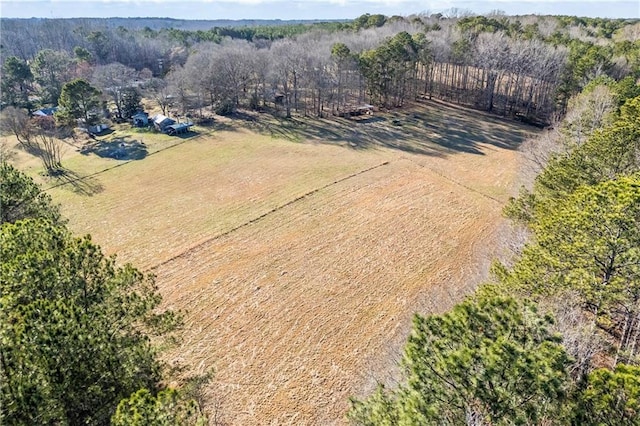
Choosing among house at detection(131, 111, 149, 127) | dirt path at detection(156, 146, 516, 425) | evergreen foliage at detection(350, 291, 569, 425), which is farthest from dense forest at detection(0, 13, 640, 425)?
house at detection(131, 111, 149, 127)

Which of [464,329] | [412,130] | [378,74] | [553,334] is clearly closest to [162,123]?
[378,74]

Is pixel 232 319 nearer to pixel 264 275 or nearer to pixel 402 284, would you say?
pixel 264 275

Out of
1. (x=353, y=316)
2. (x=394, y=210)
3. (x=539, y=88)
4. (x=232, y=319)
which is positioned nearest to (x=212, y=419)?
(x=232, y=319)

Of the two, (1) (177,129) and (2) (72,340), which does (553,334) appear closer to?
(2) (72,340)

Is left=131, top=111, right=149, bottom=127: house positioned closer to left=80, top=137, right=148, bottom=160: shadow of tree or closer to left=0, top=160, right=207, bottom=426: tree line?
left=80, top=137, right=148, bottom=160: shadow of tree

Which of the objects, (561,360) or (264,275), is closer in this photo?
(561,360)

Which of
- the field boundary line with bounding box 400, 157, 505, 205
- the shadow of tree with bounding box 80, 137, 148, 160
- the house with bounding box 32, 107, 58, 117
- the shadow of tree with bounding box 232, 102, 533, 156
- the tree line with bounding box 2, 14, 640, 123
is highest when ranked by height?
the tree line with bounding box 2, 14, 640, 123
